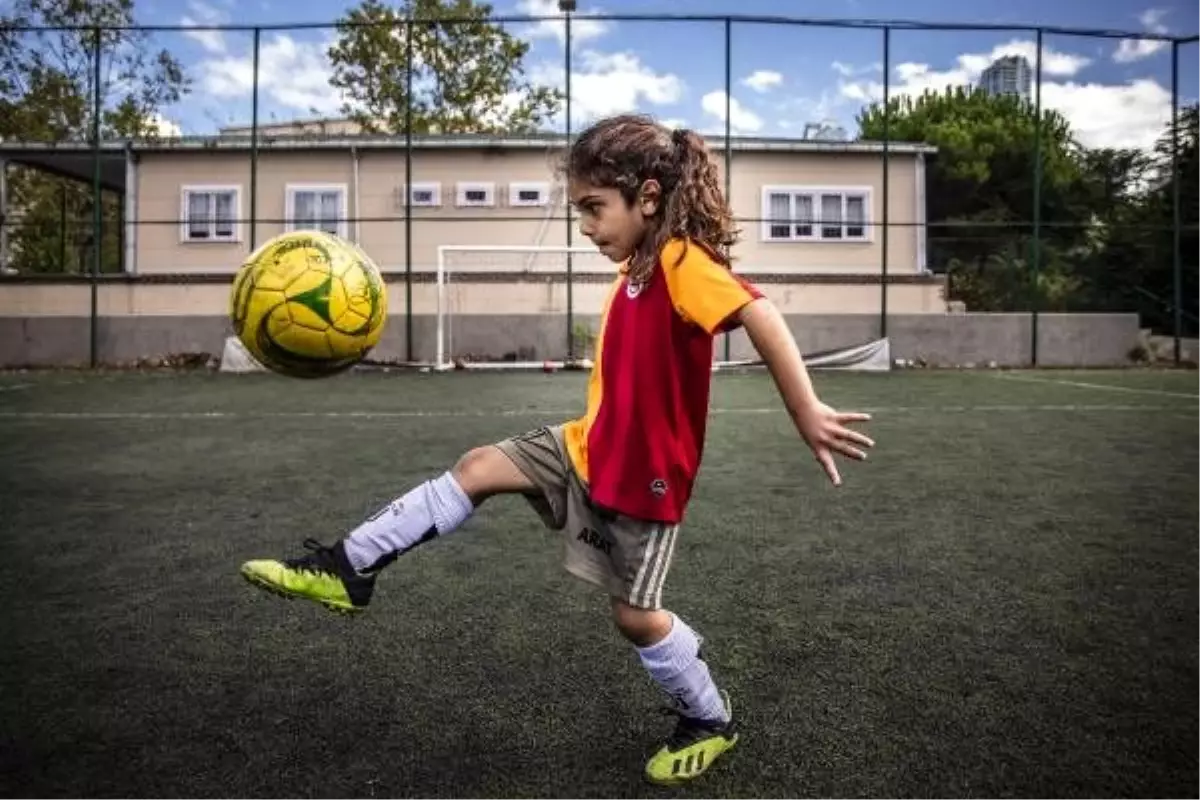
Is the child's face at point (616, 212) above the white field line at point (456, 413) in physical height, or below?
above

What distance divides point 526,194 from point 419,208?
2.04 meters

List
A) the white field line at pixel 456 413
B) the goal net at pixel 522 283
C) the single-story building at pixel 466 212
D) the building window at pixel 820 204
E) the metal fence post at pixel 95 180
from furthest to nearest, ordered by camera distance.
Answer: the building window at pixel 820 204, the single-story building at pixel 466 212, the goal net at pixel 522 283, the metal fence post at pixel 95 180, the white field line at pixel 456 413

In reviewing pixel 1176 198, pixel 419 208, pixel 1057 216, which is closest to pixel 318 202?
pixel 419 208

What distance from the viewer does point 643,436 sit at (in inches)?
65.7

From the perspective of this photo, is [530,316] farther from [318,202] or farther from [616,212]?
[616,212]

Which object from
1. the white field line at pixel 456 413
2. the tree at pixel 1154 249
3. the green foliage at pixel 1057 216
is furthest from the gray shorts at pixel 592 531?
the tree at pixel 1154 249

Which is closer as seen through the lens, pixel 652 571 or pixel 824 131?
pixel 652 571

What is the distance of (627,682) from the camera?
6.40 feet

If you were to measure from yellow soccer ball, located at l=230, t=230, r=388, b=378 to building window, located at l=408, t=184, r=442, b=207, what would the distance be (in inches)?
595

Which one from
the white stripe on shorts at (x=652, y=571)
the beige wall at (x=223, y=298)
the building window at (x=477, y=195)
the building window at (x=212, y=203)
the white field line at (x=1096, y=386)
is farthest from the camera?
the building window at (x=212, y=203)

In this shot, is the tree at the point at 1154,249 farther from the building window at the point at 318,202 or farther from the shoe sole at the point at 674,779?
the shoe sole at the point at 674,779

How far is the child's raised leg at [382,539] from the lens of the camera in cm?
178

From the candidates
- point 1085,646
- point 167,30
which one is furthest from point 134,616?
point 167,30

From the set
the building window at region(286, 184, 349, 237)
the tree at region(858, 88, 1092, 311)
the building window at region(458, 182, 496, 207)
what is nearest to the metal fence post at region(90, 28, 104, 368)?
the building window at region(286, 184, 349, 237)
